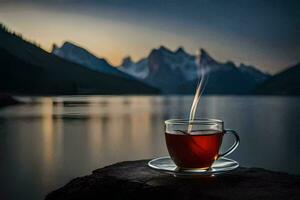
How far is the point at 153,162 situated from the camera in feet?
6.37

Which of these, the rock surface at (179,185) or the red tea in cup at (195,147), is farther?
the red tea in cup at (195,147)

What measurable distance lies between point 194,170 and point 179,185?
13 centimetres

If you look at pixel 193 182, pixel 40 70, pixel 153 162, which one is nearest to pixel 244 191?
pixel 193 182

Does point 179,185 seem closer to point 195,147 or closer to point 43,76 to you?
point 195,147

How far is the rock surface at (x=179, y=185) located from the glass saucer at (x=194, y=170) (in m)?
0.04

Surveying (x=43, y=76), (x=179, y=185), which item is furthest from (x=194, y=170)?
(x=43, y=76)

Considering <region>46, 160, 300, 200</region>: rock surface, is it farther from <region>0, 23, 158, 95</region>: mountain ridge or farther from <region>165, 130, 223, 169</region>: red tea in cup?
<region>0, 23, 158, 95</region>: mountain ridge

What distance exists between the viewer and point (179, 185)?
1.66 m

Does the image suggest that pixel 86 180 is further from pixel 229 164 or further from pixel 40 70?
pixel 40 70

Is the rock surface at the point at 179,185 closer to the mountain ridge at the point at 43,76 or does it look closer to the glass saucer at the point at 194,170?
the glass saucer at the point at 194,170

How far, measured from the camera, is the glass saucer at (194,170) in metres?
1.70

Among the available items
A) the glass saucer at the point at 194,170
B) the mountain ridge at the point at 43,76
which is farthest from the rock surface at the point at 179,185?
the mountain ridge at the point at 43,76

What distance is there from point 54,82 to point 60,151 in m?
115

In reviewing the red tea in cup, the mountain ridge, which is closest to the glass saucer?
the red tea in cup
